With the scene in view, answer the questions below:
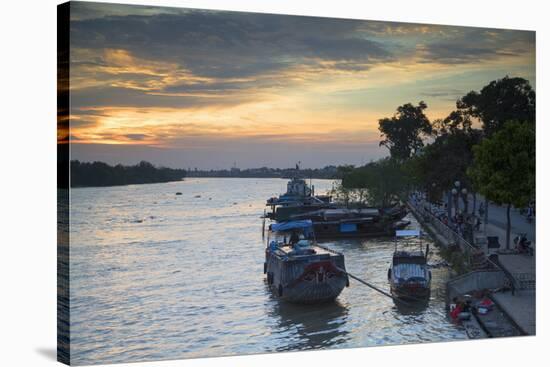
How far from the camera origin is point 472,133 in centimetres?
1845

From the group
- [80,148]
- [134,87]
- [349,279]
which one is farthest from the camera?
[349,279]

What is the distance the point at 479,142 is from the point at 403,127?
4.75 meters

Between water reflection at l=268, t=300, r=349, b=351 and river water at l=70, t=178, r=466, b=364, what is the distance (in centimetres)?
2

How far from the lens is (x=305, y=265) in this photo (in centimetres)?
1484

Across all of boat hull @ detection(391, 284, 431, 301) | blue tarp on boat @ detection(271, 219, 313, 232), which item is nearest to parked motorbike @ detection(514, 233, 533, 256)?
boat hull @ detection(391, 284, 431, 301)

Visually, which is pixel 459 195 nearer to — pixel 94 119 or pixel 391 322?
pixel 391 322

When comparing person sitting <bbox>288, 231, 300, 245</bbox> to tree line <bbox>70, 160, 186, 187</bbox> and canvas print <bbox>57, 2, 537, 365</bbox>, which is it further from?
tree line <bbox>70, 160, 186, 187</bbox>

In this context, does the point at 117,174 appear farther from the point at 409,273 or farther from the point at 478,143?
the point at 478,143

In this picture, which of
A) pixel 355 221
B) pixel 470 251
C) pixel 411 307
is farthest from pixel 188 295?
pixel 355 221

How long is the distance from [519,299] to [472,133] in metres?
5.55

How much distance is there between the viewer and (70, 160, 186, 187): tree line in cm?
1059

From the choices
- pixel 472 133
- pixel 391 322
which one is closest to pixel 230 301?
pixel 391 322

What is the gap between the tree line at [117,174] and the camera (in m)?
10.6

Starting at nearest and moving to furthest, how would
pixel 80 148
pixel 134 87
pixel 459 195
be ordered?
pixel 80 148, pixel 134 87, pixel 459 195
